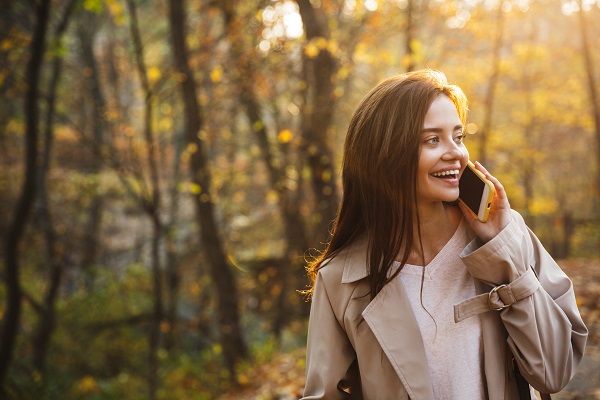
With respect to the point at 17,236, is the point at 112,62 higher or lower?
higher

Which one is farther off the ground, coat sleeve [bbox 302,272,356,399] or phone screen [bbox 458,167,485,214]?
phone screen [bbox 458,167,485,214]

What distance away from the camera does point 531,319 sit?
6.26ft

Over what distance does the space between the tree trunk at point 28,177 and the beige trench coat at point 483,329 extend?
5208mm

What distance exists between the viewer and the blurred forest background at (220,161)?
23.6 ft

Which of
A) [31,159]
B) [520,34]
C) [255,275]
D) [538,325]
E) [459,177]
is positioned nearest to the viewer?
[538,325]

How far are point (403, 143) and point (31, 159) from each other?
18.0 ft

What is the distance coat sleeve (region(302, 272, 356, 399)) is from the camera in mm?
2088

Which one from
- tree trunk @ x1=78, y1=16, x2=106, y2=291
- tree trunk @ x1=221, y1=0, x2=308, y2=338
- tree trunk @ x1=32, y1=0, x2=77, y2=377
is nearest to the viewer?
tree trunk @ x1=221, y1=0, x2=308, y2=338

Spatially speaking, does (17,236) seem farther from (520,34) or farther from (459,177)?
(520,34)

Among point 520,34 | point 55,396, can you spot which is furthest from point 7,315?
point 520,34

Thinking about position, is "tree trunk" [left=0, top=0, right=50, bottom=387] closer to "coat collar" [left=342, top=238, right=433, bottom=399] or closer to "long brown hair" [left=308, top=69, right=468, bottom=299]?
"long brown hair" [left=308, top=69, right=468, bottom=299]

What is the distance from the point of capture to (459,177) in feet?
6.84

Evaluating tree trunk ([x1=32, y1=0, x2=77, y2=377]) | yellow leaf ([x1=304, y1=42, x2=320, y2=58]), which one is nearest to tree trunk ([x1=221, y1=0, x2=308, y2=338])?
yellow leaf ([x1=304, y1=42, x2=320, y2=58])

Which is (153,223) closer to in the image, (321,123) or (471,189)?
(321,123)
